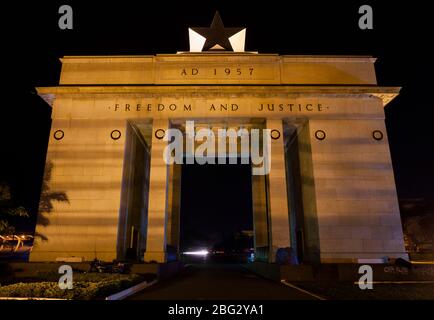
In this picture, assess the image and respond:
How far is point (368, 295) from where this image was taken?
13.5 meters

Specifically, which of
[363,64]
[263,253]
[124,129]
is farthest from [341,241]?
[124,129]

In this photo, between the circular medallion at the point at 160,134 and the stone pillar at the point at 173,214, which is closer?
the circular medallion at the point at 160,134

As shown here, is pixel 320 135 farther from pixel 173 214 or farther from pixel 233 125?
pixel 173 214

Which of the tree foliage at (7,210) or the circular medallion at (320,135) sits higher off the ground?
the circular medallion at (320,135)

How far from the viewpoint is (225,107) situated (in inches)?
1086

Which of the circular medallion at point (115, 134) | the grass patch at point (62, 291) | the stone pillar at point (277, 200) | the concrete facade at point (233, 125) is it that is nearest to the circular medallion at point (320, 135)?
the concrete facade at point (233, 125)

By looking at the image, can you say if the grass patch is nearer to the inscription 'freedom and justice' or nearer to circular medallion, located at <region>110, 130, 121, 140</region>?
circular medallion, located at <region>110, 130, 121, 140</region>

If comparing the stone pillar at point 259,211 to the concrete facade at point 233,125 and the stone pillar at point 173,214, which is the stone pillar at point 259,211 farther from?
the stone pillar at point 173,214

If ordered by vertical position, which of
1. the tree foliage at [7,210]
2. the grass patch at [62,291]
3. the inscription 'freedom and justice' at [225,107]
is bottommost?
the grass patch at [62,291]

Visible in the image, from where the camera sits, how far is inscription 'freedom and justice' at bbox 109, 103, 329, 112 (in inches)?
1085

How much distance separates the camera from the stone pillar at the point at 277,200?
961 inches

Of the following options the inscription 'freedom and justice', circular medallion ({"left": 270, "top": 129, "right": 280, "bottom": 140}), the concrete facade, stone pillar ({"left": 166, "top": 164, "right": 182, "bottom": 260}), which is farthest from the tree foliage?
circular medallion ({"left": 270, "top": 129, "right": 280, "bottom": 140})

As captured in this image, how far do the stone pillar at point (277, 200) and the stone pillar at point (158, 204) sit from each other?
324 inches

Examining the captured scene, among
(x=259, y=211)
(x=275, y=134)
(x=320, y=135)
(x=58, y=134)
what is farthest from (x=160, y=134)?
(x=259, y=211)
